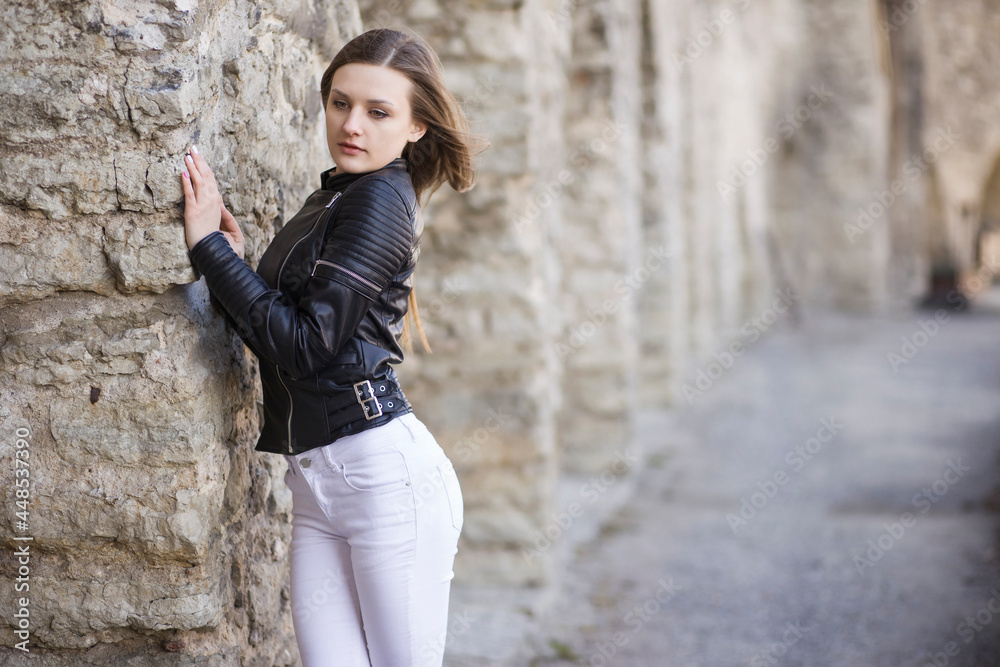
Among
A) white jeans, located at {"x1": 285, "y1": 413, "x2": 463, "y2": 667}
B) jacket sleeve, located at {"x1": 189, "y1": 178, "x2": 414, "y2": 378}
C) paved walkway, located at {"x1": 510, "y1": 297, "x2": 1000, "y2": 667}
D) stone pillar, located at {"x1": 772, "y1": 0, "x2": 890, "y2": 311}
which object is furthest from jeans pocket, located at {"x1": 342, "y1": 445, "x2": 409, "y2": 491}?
stone pillar, located at {"x1": 772, "y1": 0, "x2": 890, "y2": 311}

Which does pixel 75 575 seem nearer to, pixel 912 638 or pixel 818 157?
pixel 912 638

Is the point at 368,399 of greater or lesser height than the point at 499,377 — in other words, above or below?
above

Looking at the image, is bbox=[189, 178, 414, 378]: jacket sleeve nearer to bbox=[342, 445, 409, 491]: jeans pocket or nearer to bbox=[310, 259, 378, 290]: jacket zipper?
bbox=[310, 259, 378, 290]: jacket zipper

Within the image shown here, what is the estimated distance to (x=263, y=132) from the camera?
1.75m

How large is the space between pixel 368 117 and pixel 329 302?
334 mm

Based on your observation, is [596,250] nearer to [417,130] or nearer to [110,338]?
[417,130]

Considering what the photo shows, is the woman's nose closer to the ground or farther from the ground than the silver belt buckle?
farther from the ground

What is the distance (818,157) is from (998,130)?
5.43 meters

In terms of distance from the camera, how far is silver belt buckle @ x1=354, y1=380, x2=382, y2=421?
4.72 ft

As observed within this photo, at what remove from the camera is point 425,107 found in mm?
1538

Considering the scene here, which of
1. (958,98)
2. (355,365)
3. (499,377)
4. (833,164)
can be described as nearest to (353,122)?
(355,365)

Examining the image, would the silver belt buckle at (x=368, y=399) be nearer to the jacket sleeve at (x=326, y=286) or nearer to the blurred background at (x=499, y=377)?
the jacket sleeve at (x=326, y=286)

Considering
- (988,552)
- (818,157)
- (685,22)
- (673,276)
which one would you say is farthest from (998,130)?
(988,552)

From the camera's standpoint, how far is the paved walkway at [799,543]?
3.32 meters
